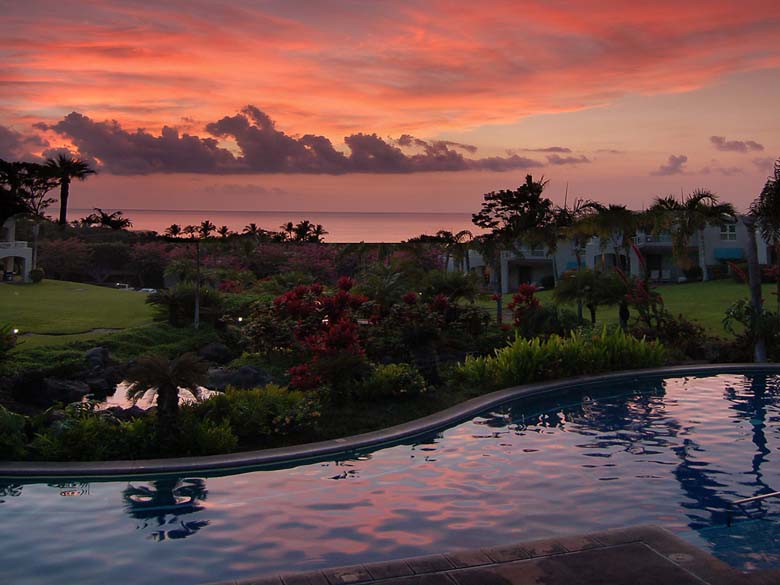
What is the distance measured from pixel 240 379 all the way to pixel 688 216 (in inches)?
727

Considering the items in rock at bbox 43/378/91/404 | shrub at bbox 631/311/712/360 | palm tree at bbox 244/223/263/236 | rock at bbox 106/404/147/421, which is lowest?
rock at bbox 43/378/91/404

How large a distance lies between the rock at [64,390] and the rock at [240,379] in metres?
2.95

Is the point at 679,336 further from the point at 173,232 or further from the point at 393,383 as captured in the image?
the point at 173,232

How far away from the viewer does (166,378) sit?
1191 centimetres

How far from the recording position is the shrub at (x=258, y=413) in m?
13.0

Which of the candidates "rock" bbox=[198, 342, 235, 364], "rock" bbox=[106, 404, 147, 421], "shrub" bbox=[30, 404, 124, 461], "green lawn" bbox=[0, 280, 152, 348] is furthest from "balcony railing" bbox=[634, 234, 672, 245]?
"shrub" bbox=[30, 404, 124, 461]

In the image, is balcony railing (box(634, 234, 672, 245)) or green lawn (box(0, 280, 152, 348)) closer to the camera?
green lawn (box(0, 280, 152, 348))

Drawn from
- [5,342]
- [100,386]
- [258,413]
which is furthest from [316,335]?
[5,342]

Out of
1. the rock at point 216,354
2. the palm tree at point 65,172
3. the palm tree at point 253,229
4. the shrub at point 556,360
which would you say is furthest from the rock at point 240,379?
the palm tree at point 65,172

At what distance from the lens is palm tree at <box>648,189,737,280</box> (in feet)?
93.2

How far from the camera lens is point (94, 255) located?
69375 mm

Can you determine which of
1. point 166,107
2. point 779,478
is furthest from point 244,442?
point 166,107

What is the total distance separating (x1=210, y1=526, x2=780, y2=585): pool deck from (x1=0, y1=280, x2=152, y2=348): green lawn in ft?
57.7

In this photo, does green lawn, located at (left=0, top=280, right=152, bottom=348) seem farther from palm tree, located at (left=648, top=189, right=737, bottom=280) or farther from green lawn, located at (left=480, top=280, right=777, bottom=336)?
palm tree, located at (left=648, top=189, right=737, bottom=280)
